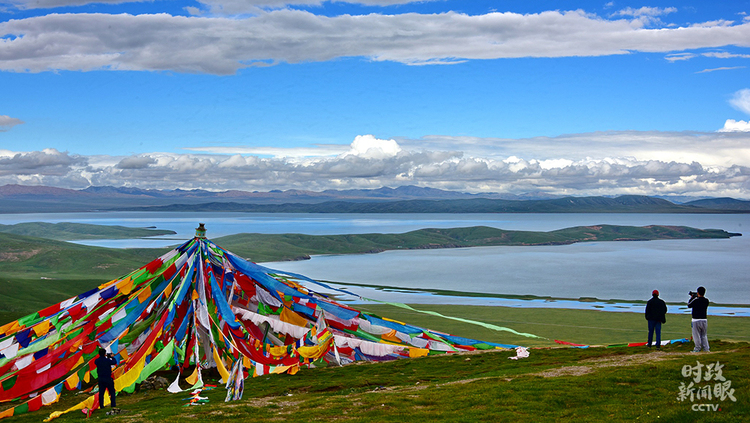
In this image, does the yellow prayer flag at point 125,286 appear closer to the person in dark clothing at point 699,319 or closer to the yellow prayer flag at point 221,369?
the yellow prayer flag at point 221,369

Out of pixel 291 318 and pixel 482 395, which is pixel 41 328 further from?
pixel 482 395

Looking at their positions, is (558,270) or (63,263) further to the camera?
(558,270)

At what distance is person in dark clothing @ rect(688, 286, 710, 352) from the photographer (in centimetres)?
1850

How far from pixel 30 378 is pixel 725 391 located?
20.3 m

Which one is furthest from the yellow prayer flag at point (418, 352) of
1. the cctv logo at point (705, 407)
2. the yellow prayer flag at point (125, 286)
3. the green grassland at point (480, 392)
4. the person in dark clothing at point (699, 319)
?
the cctv logo at point (705, 407)

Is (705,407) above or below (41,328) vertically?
above

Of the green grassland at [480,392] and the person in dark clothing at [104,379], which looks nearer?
the green grassland at [480,392]

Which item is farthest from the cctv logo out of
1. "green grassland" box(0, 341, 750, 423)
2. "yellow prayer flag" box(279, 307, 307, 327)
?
"yellow prayer flag" box(279, 307, 307, 327)

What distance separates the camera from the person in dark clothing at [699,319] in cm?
1850

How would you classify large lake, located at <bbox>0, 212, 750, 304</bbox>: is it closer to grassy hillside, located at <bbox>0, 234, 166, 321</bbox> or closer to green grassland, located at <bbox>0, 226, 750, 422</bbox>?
grassy hillside, located at <bbox>0, 234, 166, 321</bbox>

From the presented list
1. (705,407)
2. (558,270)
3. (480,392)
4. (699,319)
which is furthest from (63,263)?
(705,407)

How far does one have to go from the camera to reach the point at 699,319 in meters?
18.8

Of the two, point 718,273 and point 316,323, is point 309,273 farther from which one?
point 316,323

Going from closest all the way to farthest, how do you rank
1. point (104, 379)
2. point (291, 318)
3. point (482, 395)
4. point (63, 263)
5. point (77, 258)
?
1. point (482, 395)
2. point (104, 379)
3. point (291, 318)
4. point (63, 263)
5. point (77, 258)
